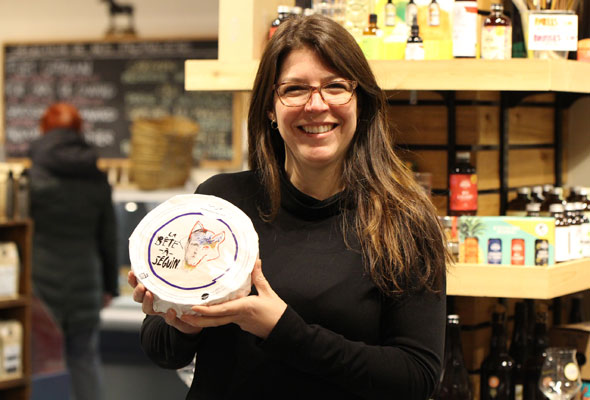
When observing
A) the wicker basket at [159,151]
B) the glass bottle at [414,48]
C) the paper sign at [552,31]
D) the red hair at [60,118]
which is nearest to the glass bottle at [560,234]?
the paper sign at [552,31]

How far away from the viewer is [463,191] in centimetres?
260

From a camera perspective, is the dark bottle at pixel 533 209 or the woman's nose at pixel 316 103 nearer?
the woman's nose at pixel 316 103

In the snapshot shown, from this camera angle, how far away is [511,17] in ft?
9.06

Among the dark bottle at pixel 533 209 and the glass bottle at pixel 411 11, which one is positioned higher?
the glass bottle at pixel 411 11

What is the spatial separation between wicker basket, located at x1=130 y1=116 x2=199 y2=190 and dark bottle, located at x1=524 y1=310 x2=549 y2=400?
3241 millimetres

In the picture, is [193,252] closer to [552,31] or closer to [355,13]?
[355,13]

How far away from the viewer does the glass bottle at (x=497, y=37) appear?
8.07 ft

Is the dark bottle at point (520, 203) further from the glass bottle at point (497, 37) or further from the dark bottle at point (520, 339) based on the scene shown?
the glass bottle at point (497, 37)

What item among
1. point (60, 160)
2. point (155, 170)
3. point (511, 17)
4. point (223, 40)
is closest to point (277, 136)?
point (223, 40)

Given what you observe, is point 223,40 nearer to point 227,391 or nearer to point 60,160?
point 227,391

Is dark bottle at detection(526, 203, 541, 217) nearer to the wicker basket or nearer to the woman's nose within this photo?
the woman's nose

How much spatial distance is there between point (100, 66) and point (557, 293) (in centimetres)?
533

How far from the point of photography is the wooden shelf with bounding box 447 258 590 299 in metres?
2.37

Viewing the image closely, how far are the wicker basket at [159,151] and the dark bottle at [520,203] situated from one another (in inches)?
122
